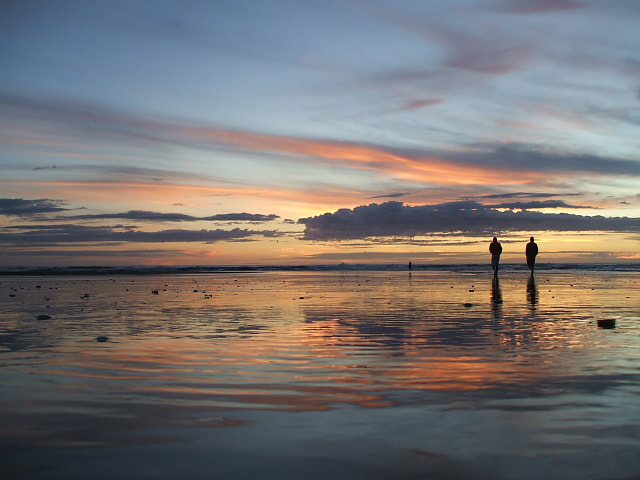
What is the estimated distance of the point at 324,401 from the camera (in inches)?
226

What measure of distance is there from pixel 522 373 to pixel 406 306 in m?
9.68

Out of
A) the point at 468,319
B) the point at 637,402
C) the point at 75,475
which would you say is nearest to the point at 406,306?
the point at 468,319

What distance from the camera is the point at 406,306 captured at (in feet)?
54.4

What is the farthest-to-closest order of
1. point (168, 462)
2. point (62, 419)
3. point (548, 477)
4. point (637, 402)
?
point (637, 402)
point (62, 419)
point (168, 462)
point (548, 477)

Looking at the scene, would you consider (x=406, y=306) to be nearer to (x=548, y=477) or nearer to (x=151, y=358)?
(x=151, y=358)

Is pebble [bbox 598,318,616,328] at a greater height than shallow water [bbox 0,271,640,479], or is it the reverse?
shallow water [bbox 0,271,640,479]

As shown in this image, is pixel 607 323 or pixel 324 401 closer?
pixel 324 401

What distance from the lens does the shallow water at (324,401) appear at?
4020mm

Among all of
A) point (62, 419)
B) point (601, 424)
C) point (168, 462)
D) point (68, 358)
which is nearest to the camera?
point (168, 462)

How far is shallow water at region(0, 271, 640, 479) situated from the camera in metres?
4.02

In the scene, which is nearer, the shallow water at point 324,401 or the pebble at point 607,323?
the shallow water at point 324,401

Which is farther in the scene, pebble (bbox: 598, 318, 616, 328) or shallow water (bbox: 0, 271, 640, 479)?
pebble (bbox: 598, 318, 616, 328)

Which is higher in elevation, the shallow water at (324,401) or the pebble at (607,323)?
the shallow water at (324,401)

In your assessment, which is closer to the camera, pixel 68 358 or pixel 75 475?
pixel 75 475
